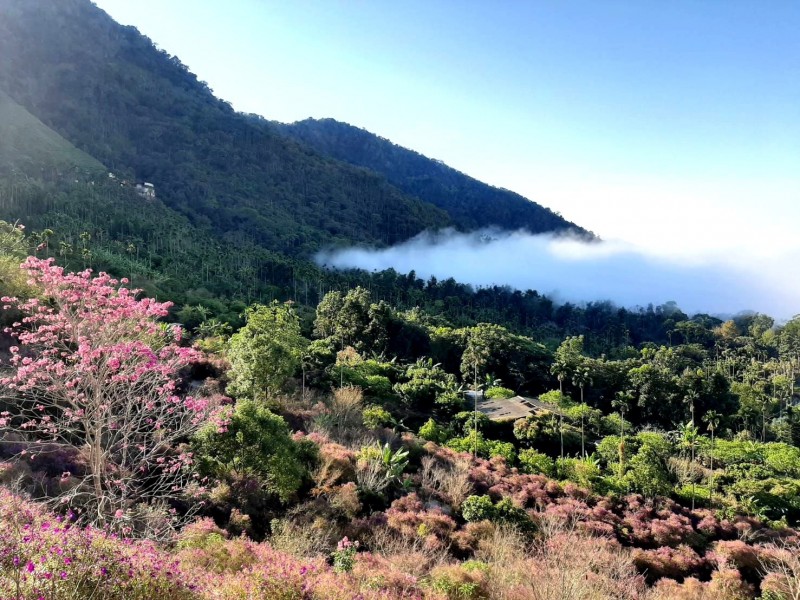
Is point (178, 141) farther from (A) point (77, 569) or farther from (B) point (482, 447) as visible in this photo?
(A) point (77, 569)

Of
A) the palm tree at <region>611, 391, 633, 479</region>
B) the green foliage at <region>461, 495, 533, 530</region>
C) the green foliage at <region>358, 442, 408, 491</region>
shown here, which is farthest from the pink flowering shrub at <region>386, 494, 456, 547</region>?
the palm tree at <region>611, 391, 633, 479</region>

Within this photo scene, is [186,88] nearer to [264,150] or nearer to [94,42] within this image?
[94,42]

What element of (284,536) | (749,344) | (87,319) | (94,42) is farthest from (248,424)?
(94,42)

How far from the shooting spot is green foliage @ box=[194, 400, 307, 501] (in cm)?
1395

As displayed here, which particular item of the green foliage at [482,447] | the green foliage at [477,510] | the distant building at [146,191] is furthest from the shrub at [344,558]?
the distant building at [146,191]

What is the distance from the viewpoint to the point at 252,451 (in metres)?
14.2

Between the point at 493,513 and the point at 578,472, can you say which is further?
the point at 578,472

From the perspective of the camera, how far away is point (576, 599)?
7926 mm

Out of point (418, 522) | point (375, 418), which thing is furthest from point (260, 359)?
point (418, 522)

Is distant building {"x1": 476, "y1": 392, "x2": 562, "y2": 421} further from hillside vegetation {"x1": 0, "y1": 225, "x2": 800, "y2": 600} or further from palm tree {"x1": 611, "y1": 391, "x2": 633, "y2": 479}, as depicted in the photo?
palm tree {"x1": 611, "y1": 391, "x2": 633, "y2": 479}

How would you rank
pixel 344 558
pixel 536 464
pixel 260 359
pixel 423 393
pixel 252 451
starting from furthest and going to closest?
pixel 423 393
pixel 536 464
pixel 260 359
pixel 252 451
pixel 344 558

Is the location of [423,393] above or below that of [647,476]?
below

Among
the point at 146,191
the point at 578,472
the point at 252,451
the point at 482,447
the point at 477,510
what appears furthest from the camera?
the point at 146,191

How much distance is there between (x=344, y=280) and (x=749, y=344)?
7531cm
